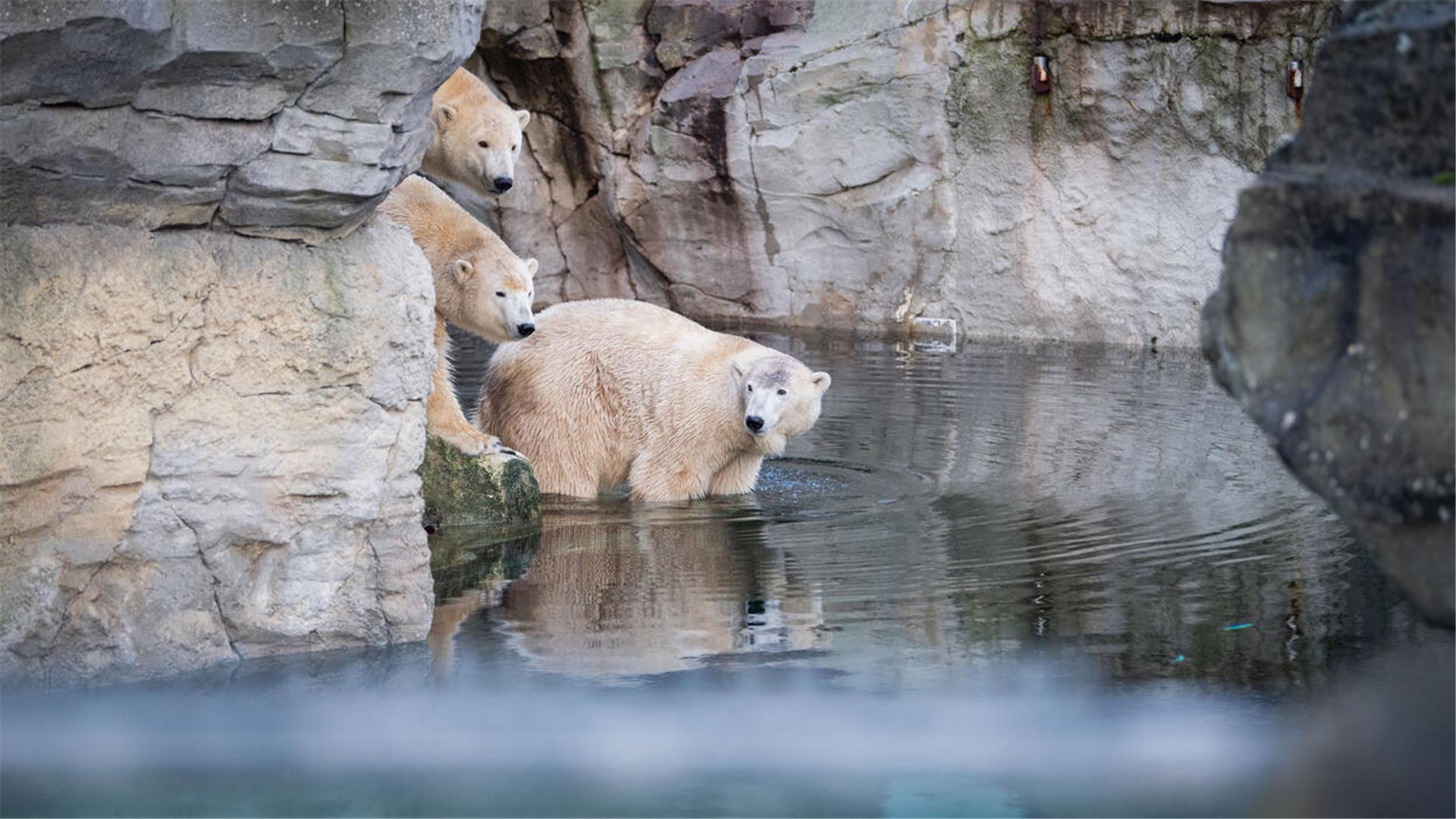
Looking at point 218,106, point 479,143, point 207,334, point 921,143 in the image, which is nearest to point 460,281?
point 479,143

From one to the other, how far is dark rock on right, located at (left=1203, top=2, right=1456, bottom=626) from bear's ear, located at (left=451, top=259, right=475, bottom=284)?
134 inches

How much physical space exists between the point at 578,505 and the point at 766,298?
17.2ft

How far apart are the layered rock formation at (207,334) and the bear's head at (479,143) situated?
2.20 metres

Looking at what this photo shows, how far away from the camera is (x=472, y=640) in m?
4.28

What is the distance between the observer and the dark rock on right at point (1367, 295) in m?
2.66

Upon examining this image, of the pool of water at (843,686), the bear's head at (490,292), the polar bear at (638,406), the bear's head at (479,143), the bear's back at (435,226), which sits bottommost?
the pool of water at (843,686)

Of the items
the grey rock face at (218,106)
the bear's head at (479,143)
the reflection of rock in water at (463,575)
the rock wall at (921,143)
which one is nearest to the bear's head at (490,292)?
the bear's head at (479,143)

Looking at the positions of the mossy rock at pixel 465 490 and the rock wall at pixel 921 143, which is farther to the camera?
the rock wall at pixel 921 143

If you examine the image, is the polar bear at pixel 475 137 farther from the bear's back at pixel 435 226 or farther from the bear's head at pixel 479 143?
the bear's back at pixel 435 226

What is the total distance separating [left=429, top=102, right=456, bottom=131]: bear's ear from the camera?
6.38 meters

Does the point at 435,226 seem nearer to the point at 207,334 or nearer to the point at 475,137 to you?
the point at 475,137

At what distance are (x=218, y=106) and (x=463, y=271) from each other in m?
2.09

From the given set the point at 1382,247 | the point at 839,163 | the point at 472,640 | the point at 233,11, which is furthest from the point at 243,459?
the point at 839,163

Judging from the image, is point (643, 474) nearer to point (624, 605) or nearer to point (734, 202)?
point (624, 605)
